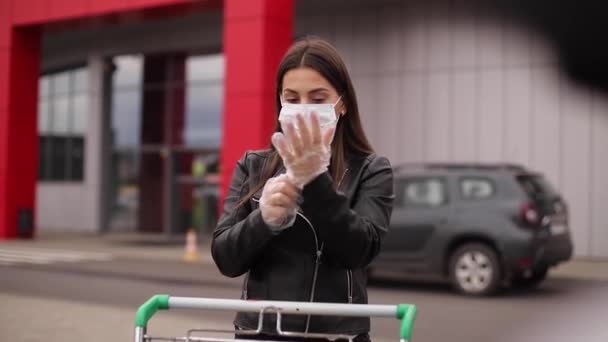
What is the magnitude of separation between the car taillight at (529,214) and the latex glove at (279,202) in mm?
8615

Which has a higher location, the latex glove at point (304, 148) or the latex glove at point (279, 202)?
the latex glove at point (304, 148)

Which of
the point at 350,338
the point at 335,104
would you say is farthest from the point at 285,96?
the point at 350,338

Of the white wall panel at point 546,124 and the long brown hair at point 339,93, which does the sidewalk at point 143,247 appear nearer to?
the white wall panel at point 546,124

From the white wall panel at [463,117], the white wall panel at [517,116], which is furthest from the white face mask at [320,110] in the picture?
the white wall panel at [463,117]

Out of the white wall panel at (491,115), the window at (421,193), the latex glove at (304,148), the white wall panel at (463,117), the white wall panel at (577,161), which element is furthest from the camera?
the white wall panel at (463,117)

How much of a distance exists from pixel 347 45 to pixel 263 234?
16518 millimetres

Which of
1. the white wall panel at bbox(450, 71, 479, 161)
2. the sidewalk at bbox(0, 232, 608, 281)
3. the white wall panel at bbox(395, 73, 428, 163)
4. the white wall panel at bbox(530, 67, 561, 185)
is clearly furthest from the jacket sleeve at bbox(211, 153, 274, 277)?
the white wall panel at bbox(395, 73, 428, 163)

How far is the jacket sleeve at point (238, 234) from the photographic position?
198 cm

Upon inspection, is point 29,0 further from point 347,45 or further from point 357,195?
point 357,195

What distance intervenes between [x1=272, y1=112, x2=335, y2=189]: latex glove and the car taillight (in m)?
8.70

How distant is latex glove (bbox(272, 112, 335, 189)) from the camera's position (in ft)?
5.70

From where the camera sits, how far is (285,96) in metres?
2.13

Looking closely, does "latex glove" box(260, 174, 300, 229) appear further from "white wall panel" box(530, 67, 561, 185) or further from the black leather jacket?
"white wall panel" box(530, 67, 561, 185)

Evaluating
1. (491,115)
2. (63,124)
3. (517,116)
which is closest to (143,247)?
(63,124)
